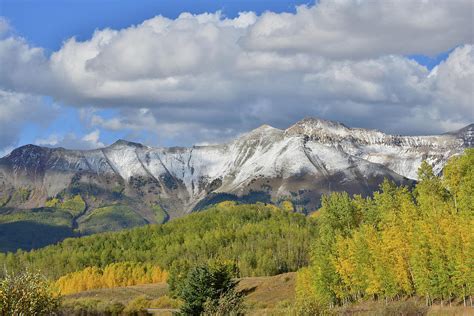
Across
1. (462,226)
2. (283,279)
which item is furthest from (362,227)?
(283,279)

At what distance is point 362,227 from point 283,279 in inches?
2704

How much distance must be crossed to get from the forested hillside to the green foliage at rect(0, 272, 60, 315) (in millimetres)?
59727

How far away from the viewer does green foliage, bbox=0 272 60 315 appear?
126 ft

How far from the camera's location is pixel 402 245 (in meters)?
104

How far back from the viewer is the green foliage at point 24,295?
38344mm

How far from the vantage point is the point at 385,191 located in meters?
124

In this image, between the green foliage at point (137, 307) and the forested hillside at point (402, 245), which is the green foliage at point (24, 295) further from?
the green foliage at point (137, 307)

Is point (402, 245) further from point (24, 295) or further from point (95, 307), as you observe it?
point (24, 295)

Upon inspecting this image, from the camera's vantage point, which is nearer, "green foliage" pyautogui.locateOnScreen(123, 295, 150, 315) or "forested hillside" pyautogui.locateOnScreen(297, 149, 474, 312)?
"forested hillside" pyautogui.locateOnScreen(297, 149, 474, 312)

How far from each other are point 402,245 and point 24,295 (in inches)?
2996

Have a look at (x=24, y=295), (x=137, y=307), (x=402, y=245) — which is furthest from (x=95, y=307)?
(x=24, y=295)

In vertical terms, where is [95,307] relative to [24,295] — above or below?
below

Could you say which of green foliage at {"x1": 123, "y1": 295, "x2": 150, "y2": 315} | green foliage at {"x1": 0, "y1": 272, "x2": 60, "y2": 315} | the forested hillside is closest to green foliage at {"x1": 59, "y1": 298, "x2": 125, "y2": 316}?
green foliage at {"x1": 123, "y1": 295, "x2": 150, "y2": 315}

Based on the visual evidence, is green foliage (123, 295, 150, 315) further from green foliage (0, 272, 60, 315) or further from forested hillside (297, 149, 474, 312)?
green foliage (0, 272, 60, 315)
